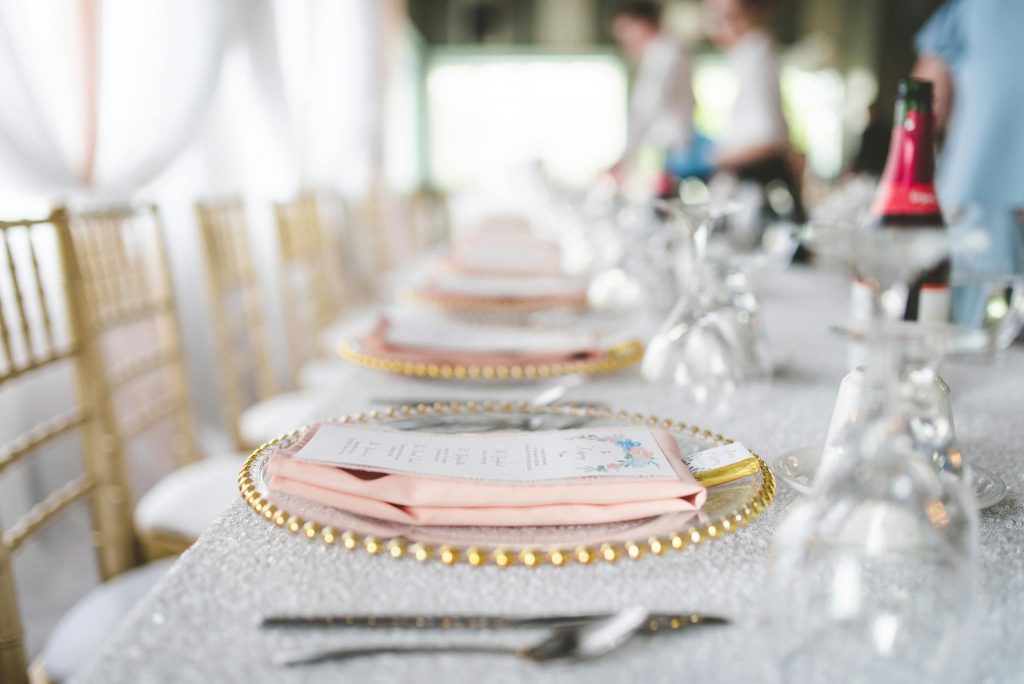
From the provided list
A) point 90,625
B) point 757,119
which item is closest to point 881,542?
point 90,625

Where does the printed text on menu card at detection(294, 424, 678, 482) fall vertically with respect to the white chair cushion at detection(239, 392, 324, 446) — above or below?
above

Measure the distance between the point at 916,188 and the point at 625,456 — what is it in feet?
2.14

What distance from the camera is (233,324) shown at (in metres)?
2.13

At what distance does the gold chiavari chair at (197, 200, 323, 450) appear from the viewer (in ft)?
5.78

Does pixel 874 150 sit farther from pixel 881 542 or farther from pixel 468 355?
pixel 881 542

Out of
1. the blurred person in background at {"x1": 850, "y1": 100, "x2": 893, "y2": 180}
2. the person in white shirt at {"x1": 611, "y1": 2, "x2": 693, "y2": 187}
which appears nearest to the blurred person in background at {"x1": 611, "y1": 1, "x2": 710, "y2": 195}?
the person in white shirt at {"x1": 611, "y1": 2, "x2": 693, "y2": 187}

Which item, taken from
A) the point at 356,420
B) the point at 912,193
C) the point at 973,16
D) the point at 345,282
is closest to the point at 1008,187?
the point at 973,16

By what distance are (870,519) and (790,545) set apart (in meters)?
0.04

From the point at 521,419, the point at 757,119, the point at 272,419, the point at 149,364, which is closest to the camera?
the point at 521,419

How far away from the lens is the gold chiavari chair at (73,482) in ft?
3.01

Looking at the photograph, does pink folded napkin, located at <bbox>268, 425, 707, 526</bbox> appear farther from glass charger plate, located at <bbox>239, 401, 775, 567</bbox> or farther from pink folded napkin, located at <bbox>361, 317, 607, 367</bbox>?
pink folded napkin, located at <bbox>361, 317, 607, 367</bbox>

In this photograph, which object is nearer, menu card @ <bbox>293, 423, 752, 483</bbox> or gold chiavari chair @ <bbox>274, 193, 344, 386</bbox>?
menu card @ <bbox>293, 423, 752, 483</bbox>

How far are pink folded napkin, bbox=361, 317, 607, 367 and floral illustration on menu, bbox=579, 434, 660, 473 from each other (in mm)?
284

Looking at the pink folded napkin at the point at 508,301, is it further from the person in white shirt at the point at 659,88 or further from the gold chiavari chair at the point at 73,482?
the person in white shirt at the point at 659,88
